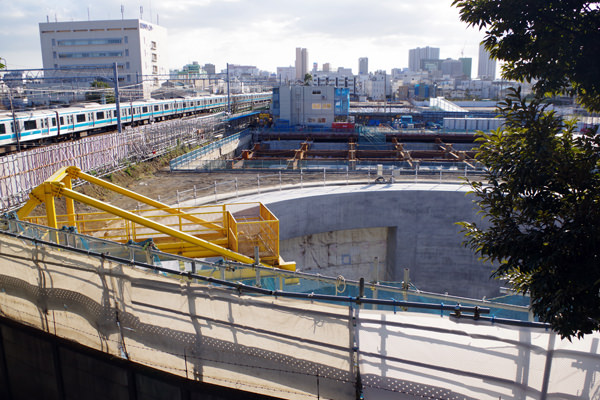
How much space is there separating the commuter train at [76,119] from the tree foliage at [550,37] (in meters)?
24.6

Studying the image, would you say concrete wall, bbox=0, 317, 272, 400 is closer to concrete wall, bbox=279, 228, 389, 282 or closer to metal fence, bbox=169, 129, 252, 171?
concrete wall, bbox=279, 228, 389, 282

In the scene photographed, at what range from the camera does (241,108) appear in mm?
69750

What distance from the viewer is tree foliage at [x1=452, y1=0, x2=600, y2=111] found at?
15.2 ft

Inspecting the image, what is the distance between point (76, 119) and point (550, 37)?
34.9 metres

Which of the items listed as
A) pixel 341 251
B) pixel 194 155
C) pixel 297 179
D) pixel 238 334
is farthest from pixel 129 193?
pixel 194 155

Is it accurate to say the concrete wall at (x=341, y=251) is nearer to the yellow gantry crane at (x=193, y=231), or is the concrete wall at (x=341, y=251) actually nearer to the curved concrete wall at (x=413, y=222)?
the curved concrete wall at (x=413, y=222)

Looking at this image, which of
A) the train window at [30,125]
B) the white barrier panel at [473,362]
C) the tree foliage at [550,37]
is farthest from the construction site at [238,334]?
the train window at [30,125]

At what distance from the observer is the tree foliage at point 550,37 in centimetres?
462

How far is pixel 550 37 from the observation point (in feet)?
15.6

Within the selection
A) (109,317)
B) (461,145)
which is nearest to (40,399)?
(109,317)

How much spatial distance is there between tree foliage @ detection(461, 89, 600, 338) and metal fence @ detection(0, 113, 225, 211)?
16.3 meters

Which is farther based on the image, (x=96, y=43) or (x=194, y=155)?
(x=96, y=43)

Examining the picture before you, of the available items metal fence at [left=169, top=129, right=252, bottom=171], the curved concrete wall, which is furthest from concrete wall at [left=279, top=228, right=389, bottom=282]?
metal fence at [left=169, top=129, right=252, bottom=171]

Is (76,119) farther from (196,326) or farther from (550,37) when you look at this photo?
(550,37)
